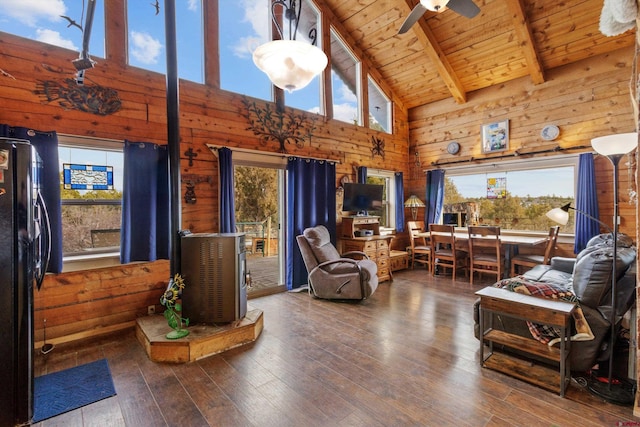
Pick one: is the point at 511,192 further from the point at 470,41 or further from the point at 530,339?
the point at 530,339

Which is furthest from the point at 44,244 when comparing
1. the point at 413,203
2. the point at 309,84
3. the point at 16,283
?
the point at 413,203

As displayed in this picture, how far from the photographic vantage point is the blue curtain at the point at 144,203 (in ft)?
10.3

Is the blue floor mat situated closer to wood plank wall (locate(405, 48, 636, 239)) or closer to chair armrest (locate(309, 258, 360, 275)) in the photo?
chair armrest (locate(309, 258, 360, 275))

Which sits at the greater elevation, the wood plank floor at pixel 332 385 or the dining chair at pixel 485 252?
the dining chair at pixel 485 252

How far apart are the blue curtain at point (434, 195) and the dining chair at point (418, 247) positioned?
10.2 inches

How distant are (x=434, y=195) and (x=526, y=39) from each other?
2.86 metres

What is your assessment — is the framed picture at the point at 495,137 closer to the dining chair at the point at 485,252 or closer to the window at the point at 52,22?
the dining chair at the point at 485,252

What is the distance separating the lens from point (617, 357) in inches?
91.0

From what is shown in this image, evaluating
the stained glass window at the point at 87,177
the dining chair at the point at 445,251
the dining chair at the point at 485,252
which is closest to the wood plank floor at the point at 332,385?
the stained glass window at the point at 87,177

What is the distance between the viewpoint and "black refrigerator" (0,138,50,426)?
5.49ft

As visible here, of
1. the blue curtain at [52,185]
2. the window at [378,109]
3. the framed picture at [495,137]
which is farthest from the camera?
the window at [378,109]

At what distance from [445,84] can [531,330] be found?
4.81 metres

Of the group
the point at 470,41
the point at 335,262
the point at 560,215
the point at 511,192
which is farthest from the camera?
the point at 511,192

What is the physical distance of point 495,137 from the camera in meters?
5.36
